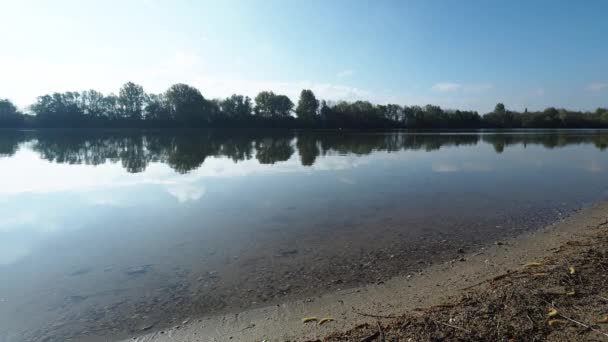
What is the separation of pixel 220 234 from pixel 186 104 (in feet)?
336

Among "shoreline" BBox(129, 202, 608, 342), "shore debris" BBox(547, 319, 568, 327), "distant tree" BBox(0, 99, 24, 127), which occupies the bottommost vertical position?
"shoreline" BBox(129, 202, 608, 342)

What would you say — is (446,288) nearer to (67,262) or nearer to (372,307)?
(372,307)

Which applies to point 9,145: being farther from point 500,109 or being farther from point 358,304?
point 500,109

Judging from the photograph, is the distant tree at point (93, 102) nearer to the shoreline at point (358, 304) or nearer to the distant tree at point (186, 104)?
the distant tree at point (186, 104)

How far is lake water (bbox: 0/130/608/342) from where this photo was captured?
18.0ft

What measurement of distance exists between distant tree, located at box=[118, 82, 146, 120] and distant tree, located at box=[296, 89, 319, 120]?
55.6 metres

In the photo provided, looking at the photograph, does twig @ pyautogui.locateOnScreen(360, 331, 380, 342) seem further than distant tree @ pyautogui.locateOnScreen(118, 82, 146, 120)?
No

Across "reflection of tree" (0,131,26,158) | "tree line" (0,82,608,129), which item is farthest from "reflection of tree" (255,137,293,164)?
"tree line" (0,82,608,129)

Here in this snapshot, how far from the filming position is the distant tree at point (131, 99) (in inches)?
4180

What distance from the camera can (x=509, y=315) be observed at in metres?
3.92

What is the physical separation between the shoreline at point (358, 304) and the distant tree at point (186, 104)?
103m

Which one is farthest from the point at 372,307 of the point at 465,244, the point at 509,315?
the point at 465,244

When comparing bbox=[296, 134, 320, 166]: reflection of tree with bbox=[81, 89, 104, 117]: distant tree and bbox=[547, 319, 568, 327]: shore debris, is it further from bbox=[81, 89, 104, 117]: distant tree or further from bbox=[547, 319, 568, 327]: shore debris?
bbox=[81, 89, 104, 117]: distant tree

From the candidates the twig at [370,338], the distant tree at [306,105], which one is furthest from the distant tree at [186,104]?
the twig at [370,338]
